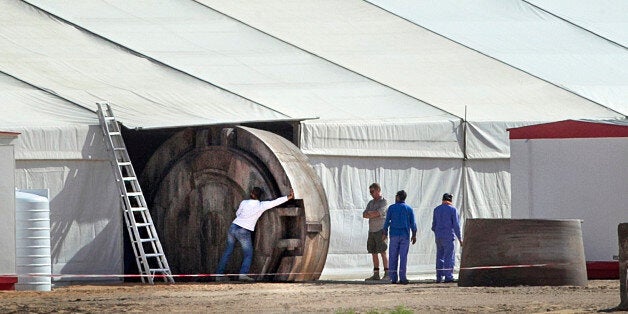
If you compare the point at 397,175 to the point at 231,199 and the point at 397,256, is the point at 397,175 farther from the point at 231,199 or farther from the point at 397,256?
the point at 231,199

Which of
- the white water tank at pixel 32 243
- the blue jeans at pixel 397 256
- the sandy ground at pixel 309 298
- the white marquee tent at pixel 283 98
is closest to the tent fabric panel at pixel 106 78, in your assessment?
the white marquee tent at pixel 283 98

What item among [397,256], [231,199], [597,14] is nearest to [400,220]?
[397,256]

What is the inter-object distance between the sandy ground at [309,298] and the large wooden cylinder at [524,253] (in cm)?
33

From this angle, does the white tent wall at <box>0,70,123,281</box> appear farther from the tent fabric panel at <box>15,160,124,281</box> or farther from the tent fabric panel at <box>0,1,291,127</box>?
the tent fabric panel at <box>0,1,291,127</box>

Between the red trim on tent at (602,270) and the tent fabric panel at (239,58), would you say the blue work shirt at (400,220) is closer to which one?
the tent fabric panel at (239,58)

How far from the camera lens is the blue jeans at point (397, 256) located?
848 inches

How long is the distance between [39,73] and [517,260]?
7.67m

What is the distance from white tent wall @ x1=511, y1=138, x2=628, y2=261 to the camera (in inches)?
842

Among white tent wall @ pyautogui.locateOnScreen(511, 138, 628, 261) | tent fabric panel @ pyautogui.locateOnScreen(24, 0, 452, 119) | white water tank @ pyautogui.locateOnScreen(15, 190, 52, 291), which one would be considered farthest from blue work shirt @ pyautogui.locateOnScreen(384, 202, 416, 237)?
white water tank @ pyautogui.locateOnScreen(15, 190, 52, 291)

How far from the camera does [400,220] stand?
21484mm

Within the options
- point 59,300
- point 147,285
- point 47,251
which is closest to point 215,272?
point 147,285

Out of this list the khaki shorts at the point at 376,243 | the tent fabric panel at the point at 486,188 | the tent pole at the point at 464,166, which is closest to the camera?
the khaki shorts at the point at 376,243

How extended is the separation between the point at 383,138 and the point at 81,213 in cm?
450

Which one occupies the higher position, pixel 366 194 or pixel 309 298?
pixel 366 194
